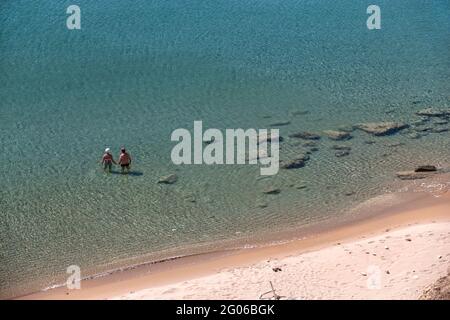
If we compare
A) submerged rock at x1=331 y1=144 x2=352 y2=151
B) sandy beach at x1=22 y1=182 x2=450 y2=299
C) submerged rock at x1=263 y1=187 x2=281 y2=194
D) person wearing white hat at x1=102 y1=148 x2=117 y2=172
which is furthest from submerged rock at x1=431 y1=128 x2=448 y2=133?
person wearing white hat at x1=102 y1=148 x2=117 y2=172

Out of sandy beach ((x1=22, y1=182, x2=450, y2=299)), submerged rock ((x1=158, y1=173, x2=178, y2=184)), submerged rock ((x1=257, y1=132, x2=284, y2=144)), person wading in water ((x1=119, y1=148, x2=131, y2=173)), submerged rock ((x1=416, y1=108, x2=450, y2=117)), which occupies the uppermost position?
submerged rock ((x1=416, y1=108, x2=450, y2=117))

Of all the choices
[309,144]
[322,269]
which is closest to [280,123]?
[309,144]

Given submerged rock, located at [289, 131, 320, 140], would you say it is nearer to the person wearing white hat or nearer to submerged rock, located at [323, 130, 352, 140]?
submerged rock, located at [323, 130, 352, 140]

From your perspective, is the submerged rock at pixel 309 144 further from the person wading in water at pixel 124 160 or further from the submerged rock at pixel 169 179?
the person wading in water at pixel 124 160

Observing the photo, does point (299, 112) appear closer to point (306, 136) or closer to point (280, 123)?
point (280, 123)

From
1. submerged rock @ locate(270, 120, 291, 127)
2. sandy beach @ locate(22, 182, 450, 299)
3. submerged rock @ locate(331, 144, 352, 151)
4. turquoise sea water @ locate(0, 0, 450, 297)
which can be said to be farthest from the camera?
submerged rock @ locate(270, 120, 291, 127)

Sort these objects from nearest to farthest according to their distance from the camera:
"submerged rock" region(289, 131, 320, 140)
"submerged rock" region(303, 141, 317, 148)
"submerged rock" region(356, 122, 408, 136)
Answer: "submerged rock" region(303, 141, 317, 148) → "submerged rock" region(289, 131, 320, 140) → "submerged rock" region(356, 122, 408, 136)

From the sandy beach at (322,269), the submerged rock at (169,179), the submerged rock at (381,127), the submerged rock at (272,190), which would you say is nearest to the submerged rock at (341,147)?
the submerged rock at (381,127)

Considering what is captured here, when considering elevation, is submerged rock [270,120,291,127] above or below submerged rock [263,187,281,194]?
above
